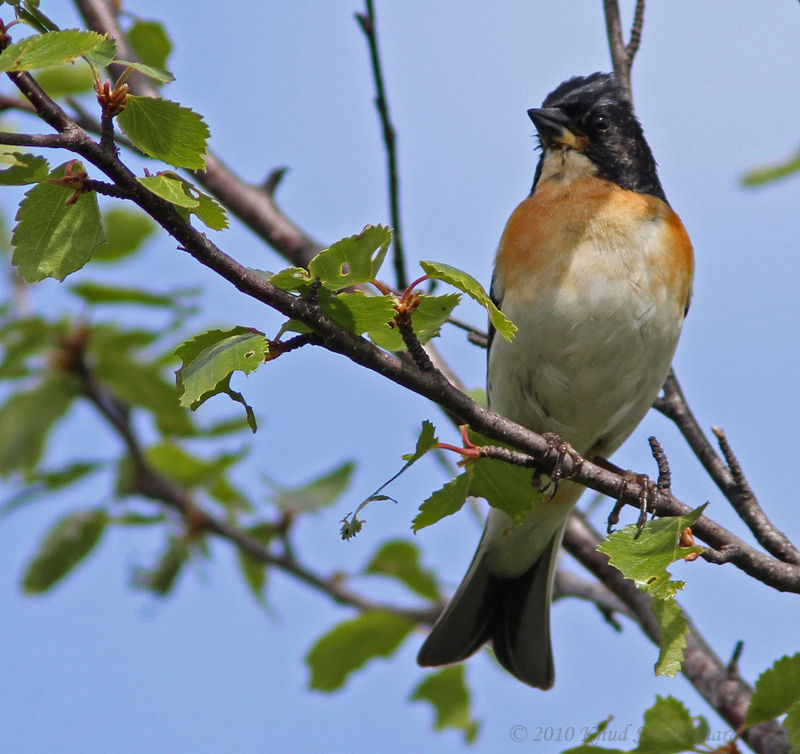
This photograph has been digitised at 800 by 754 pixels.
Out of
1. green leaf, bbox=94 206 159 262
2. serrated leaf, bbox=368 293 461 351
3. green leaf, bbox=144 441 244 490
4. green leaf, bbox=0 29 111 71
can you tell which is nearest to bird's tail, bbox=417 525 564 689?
green leaf, bbox=144 441 244 490

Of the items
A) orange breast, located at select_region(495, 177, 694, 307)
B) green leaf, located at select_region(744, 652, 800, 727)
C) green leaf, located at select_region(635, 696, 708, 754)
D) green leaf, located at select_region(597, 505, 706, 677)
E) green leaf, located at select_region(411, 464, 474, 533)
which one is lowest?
green leaf, located at select_region(635, 696, 708, 754)

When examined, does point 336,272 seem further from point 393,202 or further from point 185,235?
point 393,202

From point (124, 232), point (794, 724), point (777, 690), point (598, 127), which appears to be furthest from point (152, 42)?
point (794, 724)

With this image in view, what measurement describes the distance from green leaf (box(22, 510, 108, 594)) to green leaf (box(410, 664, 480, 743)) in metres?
2.09

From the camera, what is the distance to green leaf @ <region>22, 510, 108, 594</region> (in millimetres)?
5918

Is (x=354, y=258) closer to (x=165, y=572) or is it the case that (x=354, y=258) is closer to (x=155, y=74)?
(x=155, y=74)

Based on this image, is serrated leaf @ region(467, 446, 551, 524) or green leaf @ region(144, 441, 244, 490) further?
green leaf @ region(144, 441, 244, 490)

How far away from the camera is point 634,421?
5.31 meters

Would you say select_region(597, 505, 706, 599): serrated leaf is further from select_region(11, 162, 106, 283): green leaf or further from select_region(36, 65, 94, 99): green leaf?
select_region(36, 65, 94, 99): green leaf

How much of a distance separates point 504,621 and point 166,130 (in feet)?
12.3

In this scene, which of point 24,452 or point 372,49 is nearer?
point 372,49

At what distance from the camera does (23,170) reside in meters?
2.74

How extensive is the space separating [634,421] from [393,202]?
168 centimetres

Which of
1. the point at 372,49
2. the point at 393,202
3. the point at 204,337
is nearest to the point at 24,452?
the point at 393,202
